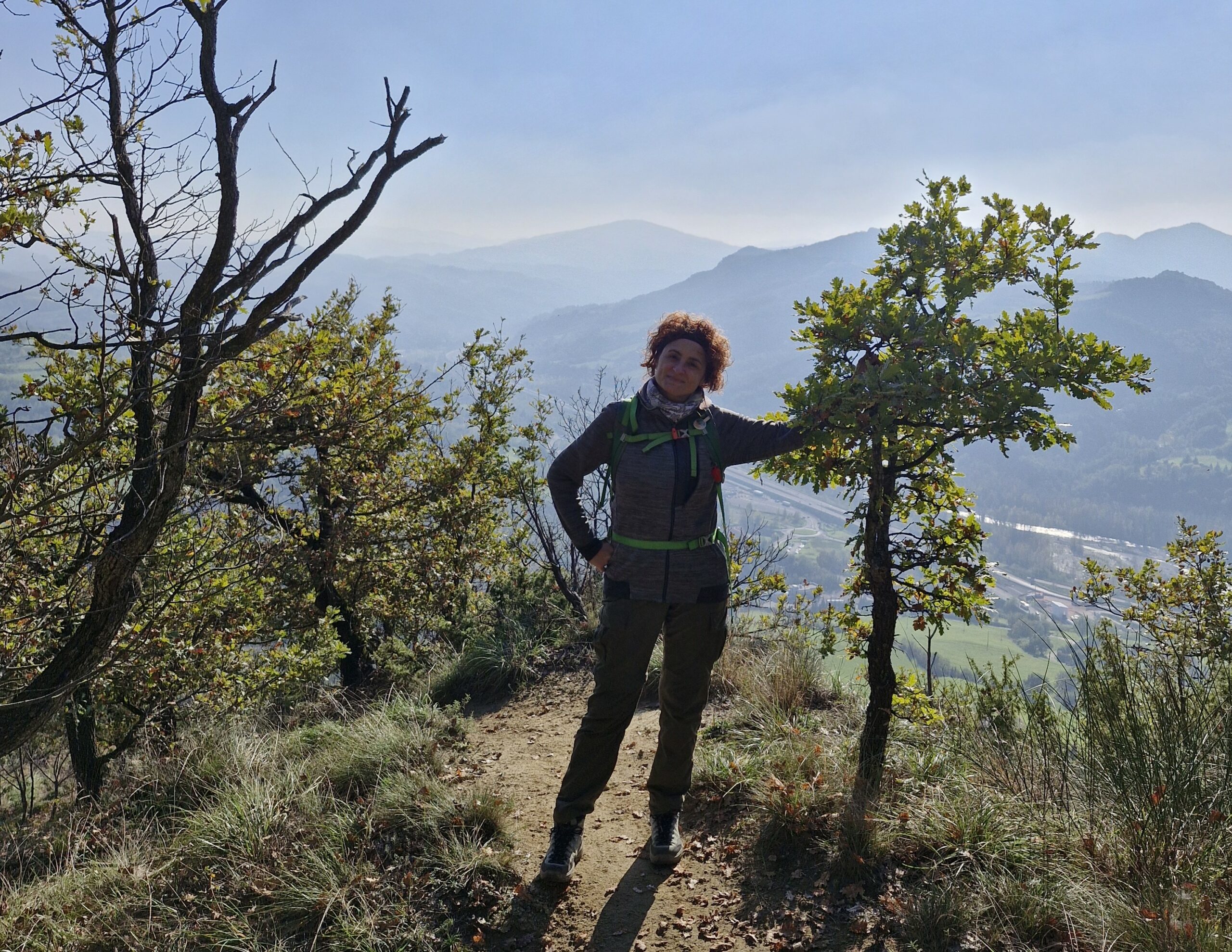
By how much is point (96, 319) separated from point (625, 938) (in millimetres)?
3264

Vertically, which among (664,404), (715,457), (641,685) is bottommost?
(641,685)

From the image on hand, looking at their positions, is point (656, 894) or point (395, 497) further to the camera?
point (395, 497)

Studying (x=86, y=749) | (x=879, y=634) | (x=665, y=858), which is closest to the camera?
(x=665, y=858)

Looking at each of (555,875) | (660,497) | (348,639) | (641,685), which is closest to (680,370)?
(660,497)

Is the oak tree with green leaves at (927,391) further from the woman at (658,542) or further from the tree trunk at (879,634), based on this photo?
the woman at (658,542)

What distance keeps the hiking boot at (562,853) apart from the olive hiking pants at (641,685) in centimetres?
5

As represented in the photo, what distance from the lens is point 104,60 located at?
348cm

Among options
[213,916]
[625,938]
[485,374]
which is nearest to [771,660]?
[625,938]

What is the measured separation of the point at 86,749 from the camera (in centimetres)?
627

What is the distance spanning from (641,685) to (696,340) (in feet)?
5.18

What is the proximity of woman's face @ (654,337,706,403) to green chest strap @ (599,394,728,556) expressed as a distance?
14cm

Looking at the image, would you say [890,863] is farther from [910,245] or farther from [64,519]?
[64,519]

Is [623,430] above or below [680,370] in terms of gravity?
below

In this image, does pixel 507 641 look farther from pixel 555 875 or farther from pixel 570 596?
pixel 555 875
